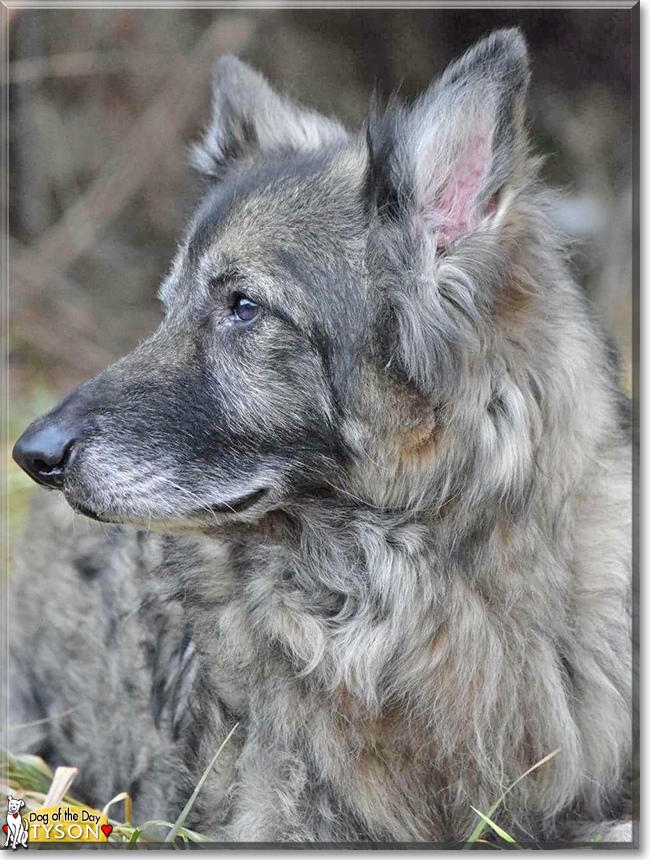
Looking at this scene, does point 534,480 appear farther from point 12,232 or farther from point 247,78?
point 12,232

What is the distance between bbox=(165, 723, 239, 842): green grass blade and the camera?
313 cm

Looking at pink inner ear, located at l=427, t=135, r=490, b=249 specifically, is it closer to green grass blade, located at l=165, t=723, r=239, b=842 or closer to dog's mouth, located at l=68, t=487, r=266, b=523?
dog's mouth, located at l=68, t=487, r=266, b=523

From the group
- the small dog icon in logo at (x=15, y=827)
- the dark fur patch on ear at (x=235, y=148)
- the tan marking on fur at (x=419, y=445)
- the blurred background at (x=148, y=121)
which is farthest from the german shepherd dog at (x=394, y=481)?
the blurred background at (x=148, y=121)

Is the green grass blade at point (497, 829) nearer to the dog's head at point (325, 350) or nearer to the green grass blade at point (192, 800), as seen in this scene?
the green grass blade at point (192, 800)

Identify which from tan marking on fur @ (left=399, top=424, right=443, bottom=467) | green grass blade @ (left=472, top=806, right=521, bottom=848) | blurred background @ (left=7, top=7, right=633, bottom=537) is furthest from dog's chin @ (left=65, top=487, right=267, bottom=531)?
blurred background @ (left=7, top=7, right=633, bottom=537)

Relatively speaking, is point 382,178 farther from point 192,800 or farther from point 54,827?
point 54,827

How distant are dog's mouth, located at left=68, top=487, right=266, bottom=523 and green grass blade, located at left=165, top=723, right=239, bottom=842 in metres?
0.77

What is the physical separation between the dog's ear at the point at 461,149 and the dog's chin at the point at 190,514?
37.1 inches

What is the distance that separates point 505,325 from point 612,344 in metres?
0.85

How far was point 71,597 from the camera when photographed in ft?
14.5

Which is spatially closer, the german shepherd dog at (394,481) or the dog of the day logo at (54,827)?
the german shepherd dog at (394,481)

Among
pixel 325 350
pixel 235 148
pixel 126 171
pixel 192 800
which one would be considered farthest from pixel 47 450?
pixel 126 171

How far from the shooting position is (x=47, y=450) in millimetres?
2934

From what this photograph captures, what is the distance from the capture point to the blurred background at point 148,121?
8031 mm
